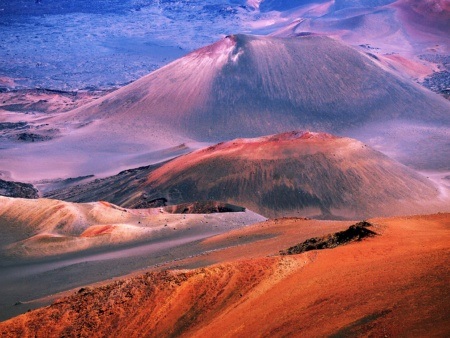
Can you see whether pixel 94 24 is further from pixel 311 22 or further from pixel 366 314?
pixel 366 314

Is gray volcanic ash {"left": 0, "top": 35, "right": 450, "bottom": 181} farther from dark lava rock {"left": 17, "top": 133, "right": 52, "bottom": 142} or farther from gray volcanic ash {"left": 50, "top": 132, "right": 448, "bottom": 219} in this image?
gray volcanic ash {"left": 50, "top": 132, "right": 448, "bottom": 219}

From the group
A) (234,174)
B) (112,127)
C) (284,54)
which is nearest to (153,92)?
(112,127)

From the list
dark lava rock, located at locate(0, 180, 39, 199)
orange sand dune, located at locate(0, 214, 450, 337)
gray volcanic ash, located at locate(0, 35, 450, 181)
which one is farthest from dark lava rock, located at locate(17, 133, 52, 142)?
orange sand dune, located at locate(0, 214, 450, 337)

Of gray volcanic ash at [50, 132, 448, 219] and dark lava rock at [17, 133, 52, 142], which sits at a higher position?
gray volcanic ash at [50, 132, 448, 219]

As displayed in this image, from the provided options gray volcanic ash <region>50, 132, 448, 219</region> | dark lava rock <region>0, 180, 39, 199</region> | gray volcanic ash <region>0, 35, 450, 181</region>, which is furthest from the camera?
gray volcanic ash <region>0, 35, 450, 181</region>

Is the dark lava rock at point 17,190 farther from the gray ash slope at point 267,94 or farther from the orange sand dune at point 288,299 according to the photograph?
the orange sand dune at point 288,299

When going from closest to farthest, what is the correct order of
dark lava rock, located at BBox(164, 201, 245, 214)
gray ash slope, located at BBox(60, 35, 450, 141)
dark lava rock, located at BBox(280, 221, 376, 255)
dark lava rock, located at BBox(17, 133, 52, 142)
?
dark lava rock, located at BBox(280, 221, 376, 255)
dark lava rock, located at BBox(164, 201, 245, 214)
gray ash slope, located at BBox(60, 35, 450, 141)
dark lava rock, located at BBox(17, 133, 52, 142)

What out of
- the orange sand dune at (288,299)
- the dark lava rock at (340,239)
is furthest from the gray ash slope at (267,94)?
the orange sand dune at (288,299)
